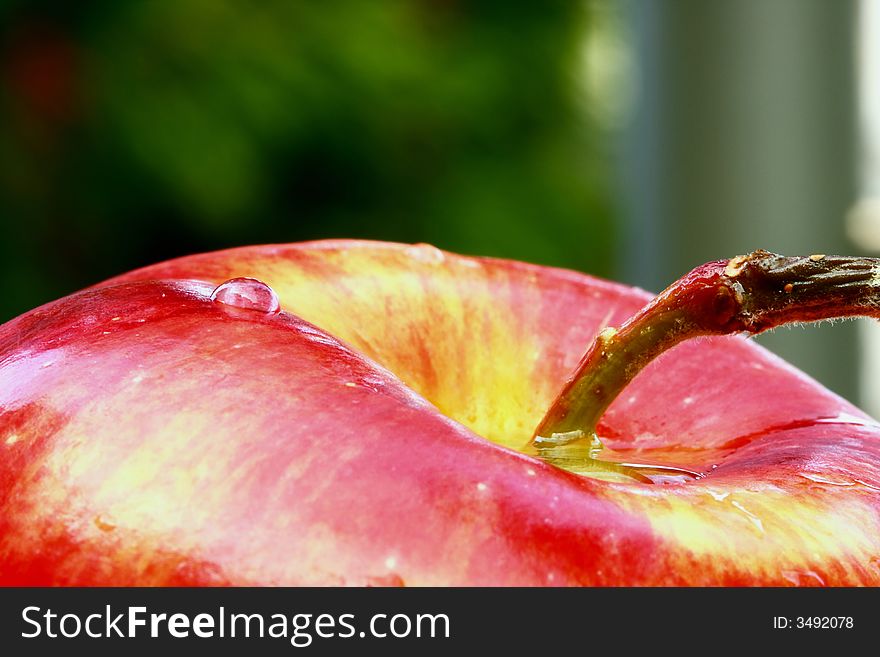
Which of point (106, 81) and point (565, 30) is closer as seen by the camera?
point (106, 81)

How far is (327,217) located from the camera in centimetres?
243

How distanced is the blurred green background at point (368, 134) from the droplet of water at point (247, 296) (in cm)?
150

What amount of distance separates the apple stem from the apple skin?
0.05 metres

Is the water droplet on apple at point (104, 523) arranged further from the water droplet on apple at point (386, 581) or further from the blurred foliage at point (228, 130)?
the blurred foliage at point (228, 130)

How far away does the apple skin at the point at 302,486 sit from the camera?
352 millimetres

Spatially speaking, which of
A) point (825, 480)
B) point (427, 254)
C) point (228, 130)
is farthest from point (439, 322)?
point (228, 130)

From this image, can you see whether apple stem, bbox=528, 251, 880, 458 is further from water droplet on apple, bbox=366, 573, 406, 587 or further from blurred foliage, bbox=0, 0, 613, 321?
blurred foliage, bbox=0, 0, 613, 321

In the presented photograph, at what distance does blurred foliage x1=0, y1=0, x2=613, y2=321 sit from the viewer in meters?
2.21

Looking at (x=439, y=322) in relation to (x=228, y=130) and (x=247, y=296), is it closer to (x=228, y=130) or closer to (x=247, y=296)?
(x=247, y=296)

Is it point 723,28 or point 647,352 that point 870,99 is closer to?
point 723,28

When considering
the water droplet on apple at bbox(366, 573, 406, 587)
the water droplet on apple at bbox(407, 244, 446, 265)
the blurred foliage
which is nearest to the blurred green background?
the blurred foliage

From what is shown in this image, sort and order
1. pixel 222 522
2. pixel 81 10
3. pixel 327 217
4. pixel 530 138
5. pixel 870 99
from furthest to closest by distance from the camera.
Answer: pixel 530 138
pixel 327 217
pixel 81 10
pixel 870 99
pixel 222 522
